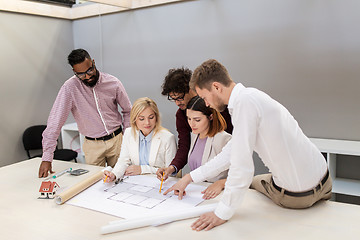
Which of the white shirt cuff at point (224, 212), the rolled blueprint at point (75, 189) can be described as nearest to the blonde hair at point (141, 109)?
the rolled blueprint at point (75, 189)

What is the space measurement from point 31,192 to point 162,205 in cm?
85

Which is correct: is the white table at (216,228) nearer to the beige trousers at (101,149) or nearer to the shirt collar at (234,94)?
the shirt collar at (234,94)

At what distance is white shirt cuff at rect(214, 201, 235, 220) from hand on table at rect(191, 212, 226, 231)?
0.02 m

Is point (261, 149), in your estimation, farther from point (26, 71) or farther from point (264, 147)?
point (26, 71)

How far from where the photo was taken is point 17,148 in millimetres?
3775

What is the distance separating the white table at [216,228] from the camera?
1266mm

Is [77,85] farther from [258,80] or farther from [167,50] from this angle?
[258,80]

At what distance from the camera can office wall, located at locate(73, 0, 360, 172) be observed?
282 centimetres

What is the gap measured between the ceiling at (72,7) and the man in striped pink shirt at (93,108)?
1.19m

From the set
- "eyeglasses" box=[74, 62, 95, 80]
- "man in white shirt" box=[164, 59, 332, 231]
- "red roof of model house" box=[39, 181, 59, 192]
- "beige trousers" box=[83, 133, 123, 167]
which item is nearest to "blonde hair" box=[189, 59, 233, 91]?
"man in white shirt" box=[164, 59, 332, 231]

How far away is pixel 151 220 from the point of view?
1361 mm

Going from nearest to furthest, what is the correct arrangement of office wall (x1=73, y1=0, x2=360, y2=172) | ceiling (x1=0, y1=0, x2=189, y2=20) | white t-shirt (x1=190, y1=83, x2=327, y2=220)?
white t-shirt (x1=190, y1=83, x2=327, y2=220)
office wall (x1=73, y1=0, x2=360, y2=172)
ceiling (x1=0, y1=0, x2=189, y2=20)

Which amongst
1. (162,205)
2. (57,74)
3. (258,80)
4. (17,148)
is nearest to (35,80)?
(57,74)

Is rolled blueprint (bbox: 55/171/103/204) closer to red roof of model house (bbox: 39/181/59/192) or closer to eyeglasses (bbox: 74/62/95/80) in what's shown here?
red roof of model house (bbox: 39/181/59/192)
